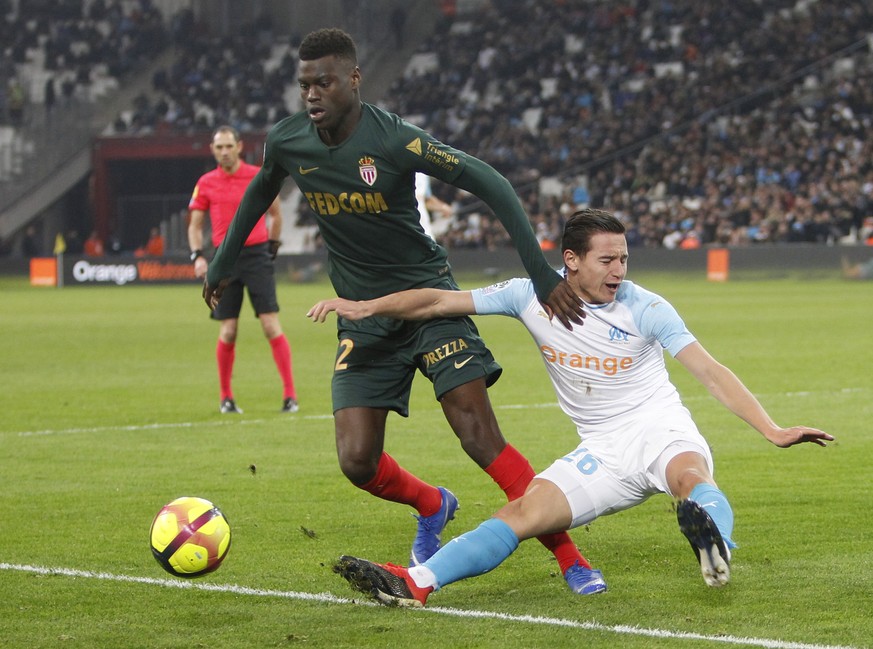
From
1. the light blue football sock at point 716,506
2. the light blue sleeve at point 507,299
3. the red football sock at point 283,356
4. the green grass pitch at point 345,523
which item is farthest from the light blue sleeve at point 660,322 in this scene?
the red football sock at point 283,356

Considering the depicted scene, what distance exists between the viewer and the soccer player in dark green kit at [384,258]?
18.3 ft

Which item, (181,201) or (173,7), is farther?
(173,7)

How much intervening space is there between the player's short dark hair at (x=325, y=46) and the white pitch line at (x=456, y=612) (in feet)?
7.06

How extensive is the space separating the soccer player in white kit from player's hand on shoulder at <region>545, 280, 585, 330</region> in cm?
5

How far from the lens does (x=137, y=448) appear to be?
9711 mm

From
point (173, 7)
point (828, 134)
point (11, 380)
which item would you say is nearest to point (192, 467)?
point (11, 380)

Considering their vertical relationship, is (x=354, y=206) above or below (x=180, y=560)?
above

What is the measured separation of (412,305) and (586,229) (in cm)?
81

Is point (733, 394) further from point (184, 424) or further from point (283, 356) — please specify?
point (283, 356)

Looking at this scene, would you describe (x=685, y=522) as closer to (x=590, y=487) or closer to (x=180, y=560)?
(x=590, y=487)

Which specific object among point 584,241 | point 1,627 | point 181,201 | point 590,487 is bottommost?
point 181,201

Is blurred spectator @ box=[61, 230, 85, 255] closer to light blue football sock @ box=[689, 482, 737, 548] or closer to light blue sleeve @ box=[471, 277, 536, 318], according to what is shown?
light blue sleeve @ box=[471, 277, 536, 318]

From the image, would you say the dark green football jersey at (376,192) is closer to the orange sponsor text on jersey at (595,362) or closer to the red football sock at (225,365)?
the orange sponsor text on jersey at (595,362)

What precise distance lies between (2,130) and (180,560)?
42.0 m
